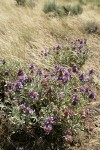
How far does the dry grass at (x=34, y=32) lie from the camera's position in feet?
22.6

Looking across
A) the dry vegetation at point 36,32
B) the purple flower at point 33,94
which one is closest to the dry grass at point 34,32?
the dry vegetation at point 36,32

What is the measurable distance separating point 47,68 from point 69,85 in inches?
69.2

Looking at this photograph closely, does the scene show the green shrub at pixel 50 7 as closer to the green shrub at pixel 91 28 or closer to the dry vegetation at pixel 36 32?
the dry vegetation at pixel 36 32

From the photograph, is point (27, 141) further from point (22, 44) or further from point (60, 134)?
point (22, 44)

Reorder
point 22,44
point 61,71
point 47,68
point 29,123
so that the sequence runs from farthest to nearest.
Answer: point 22,44
point 47,68
point 61,71
point 29,123

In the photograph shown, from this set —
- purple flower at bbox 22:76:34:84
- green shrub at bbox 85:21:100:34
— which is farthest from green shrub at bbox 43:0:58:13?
purple flower at bbox 22:76:34:84

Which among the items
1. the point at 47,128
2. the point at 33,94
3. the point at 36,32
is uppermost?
the point at 33,94

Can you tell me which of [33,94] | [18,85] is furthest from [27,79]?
[33,94]

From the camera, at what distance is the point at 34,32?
7922 mm

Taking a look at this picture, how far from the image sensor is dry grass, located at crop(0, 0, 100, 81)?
6.88 m

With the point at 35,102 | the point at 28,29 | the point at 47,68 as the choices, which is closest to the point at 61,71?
the point at 35,102

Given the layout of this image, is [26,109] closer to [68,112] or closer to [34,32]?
[68,112]

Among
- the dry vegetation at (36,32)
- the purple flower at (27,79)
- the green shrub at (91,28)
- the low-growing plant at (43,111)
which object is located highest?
the purple flower at (27,79)

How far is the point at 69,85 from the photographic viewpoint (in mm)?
4914
